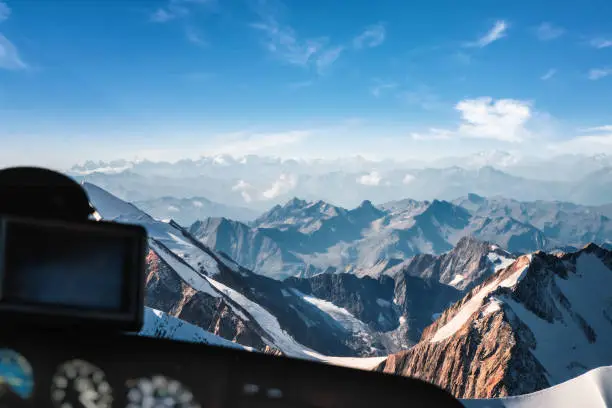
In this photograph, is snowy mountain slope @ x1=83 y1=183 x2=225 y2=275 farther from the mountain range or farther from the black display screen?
the black display screen

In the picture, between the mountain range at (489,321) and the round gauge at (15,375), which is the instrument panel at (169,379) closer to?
the round gauge at (15,375)

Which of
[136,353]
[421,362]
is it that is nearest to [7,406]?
[136,353]

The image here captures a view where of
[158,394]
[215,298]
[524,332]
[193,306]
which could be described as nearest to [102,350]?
[158,394]

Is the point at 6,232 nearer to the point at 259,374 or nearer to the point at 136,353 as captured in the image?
the point at 136,353

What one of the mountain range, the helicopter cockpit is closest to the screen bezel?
the helicopter cockpit

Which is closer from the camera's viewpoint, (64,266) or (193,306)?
(64,266)

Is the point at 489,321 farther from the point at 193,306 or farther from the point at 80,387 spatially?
the point at 80,387
